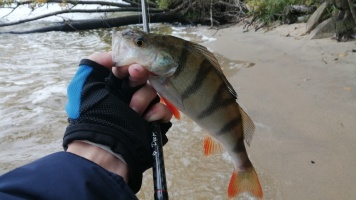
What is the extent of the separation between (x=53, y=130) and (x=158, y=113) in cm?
251

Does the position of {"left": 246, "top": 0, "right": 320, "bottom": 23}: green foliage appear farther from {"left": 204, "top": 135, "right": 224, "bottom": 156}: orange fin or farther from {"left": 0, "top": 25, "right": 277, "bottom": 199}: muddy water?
{"left": 204, "top": 135, "right": 224, "bottom": 156}: orange fin

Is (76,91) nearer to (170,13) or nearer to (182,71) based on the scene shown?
(182,71)

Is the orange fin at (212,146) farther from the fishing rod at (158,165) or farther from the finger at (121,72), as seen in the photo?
the finger at (121,72)

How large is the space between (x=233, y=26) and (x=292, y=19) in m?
2.44

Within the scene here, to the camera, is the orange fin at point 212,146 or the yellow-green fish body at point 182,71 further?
the orange fin at point 212,146

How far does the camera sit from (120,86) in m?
1.67

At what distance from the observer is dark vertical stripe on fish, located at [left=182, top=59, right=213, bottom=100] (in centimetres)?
160

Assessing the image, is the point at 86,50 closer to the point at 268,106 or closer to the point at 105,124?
the point at 268,106

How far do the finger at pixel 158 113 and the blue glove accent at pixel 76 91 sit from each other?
320 millimetres

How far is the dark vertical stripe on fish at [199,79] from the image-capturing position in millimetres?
1603

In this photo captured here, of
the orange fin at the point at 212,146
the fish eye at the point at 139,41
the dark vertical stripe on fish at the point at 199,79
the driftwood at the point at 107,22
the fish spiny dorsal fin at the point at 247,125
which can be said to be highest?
the fish eye at the point at 139,41

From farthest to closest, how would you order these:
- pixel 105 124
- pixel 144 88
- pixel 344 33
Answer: pixel 344 33
pixel 144 88
pixel 105 124

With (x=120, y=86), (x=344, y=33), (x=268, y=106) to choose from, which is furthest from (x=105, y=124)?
(x=344, y=33)

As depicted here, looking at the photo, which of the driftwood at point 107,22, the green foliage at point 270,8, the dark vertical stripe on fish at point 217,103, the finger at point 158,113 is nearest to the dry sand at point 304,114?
the dark vertical stripe on fish at point 217,103
